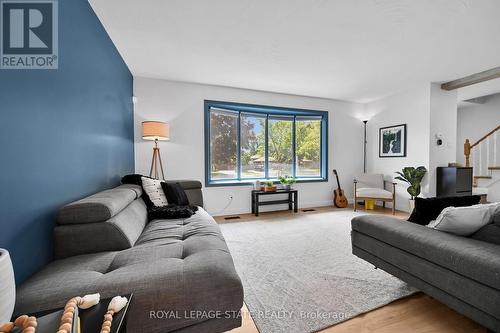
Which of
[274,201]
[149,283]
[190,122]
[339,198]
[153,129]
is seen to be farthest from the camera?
[339,198]

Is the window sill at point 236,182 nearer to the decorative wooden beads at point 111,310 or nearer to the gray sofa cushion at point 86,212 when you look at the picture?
the gray sofa cushion at point 86,212

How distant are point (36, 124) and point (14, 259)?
2.38 ft

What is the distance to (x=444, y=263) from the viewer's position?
4.15 ft

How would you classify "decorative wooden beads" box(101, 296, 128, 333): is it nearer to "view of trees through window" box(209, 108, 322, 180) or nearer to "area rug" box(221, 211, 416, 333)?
"area rug" box(221, 211, 416, 333)

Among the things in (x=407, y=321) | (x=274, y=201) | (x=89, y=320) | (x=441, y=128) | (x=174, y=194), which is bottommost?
(x=407, y=321)

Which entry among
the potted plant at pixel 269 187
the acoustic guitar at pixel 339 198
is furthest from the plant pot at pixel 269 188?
the acoustic guitar at pixel 339 198

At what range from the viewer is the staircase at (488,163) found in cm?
445

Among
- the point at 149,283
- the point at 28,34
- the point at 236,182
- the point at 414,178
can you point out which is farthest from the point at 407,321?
the point at 414,178

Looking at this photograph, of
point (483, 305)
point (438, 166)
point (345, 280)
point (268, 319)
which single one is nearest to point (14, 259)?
point (268, 319)

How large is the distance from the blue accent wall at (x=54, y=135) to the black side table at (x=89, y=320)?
0.61 meters

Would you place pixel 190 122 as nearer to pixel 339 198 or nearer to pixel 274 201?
pixel 274 201

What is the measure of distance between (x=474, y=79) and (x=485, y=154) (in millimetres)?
2264

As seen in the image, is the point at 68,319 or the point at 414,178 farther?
the point at 414,178

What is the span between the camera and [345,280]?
1.83 meters
